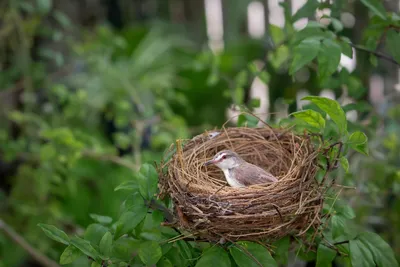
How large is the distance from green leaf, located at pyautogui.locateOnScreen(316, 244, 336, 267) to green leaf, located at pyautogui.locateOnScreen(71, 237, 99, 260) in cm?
70

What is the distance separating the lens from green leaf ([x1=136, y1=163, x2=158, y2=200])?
1655 mm

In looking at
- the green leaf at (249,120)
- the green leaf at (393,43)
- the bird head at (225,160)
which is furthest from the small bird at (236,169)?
the green leaf at (393,43)

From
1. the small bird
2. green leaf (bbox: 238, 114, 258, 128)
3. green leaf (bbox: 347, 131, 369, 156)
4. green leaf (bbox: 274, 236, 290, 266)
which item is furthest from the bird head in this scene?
green leaf (bbox: 347, 131, 369, 156)

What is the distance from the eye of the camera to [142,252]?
1.55 meters

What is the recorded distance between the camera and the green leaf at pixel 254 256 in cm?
153

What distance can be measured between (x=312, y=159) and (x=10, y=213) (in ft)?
10.0

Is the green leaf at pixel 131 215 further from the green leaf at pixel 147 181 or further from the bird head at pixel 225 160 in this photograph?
the bird head at pixel 225 160

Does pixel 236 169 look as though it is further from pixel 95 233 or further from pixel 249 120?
pixel 95 233

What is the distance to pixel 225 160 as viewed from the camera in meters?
2.15

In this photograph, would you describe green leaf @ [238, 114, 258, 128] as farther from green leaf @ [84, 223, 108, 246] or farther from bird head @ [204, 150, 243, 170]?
green leaf @ [84, 223, 108, 246]

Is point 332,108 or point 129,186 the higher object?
point 332,108

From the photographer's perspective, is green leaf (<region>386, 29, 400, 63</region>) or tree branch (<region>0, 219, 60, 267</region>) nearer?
green leaf (<region>386, 29, 400, 63</region>)

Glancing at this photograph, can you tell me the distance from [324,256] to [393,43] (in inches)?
30.3

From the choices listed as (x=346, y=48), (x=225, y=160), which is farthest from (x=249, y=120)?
(x=346, y=48)
